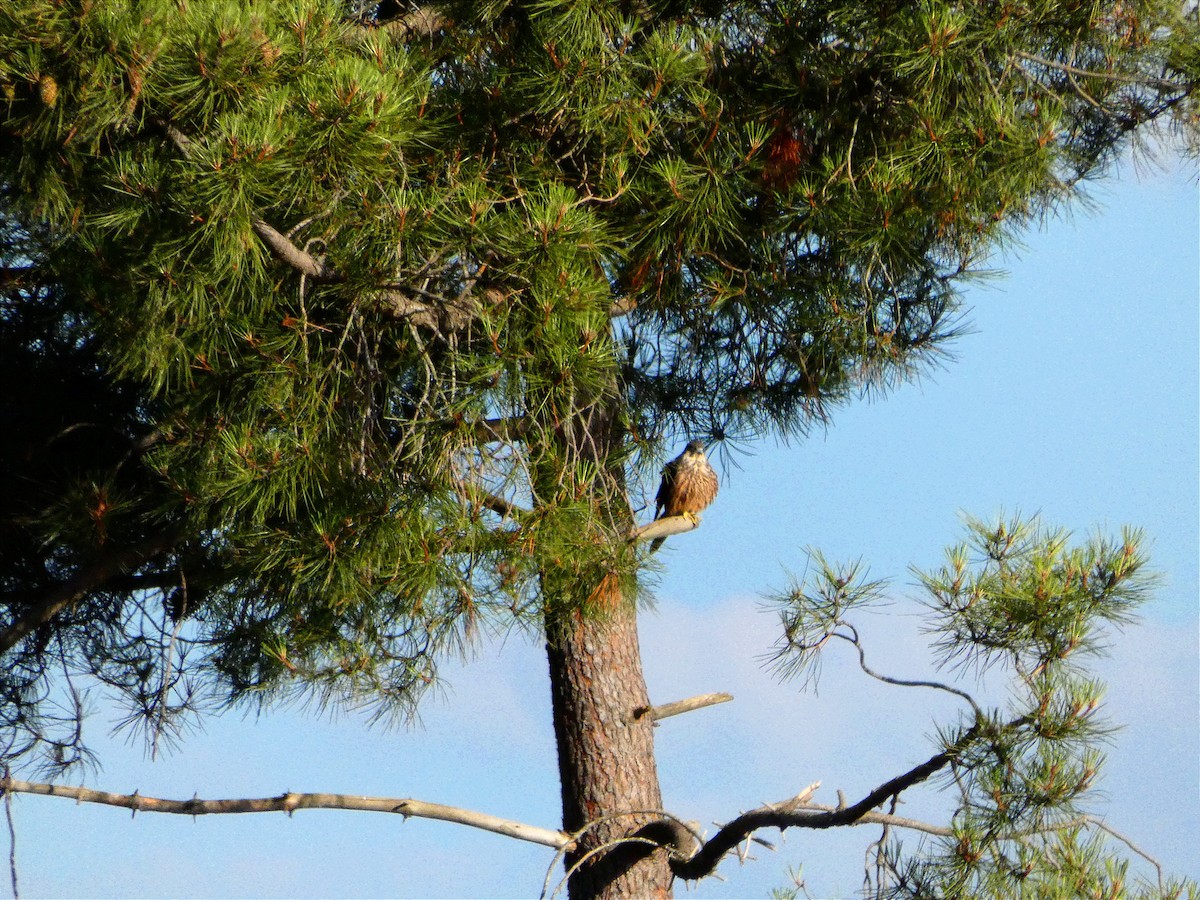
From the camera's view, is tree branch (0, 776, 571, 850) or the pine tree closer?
the pine tree

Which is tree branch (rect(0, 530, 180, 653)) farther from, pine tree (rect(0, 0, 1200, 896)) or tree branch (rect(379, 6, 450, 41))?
tree branch (rect(379, 6, 450, 41))

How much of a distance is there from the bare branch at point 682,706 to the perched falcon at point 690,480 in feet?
2.15

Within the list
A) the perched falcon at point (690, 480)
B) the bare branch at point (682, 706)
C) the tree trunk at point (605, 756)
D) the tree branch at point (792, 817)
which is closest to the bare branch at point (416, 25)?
the perched falcon at point (690, 480)

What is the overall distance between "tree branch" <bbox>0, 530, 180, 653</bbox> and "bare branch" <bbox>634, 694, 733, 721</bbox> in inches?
53.1

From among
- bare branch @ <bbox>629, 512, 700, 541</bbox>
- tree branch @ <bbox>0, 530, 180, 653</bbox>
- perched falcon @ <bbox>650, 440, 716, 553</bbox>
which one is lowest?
tree branch @ <bbox>0, 530, 180, 653</bbox>

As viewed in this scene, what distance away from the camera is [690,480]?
4008mm

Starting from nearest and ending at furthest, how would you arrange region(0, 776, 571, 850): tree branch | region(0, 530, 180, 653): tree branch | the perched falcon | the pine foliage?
1. the pine foliage
2. region(0, 776, 571, 850): tree branch
3. region(0, 530, 180, 653): tree branch
4. the perched falcon

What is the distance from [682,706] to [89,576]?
1.67 meters

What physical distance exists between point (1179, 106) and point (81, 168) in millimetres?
3050

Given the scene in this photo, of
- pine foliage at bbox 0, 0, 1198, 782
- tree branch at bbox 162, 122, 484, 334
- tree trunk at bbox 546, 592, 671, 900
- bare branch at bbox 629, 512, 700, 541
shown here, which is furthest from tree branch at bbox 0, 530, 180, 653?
bare branch at bbox 629, 512, 700, 541

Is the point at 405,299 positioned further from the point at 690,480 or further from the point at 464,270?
the point at 690,480

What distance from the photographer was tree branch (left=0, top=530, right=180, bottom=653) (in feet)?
11.1

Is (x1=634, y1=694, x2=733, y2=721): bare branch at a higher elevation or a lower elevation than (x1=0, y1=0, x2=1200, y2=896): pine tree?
lower

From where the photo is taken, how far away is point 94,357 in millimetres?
3895
